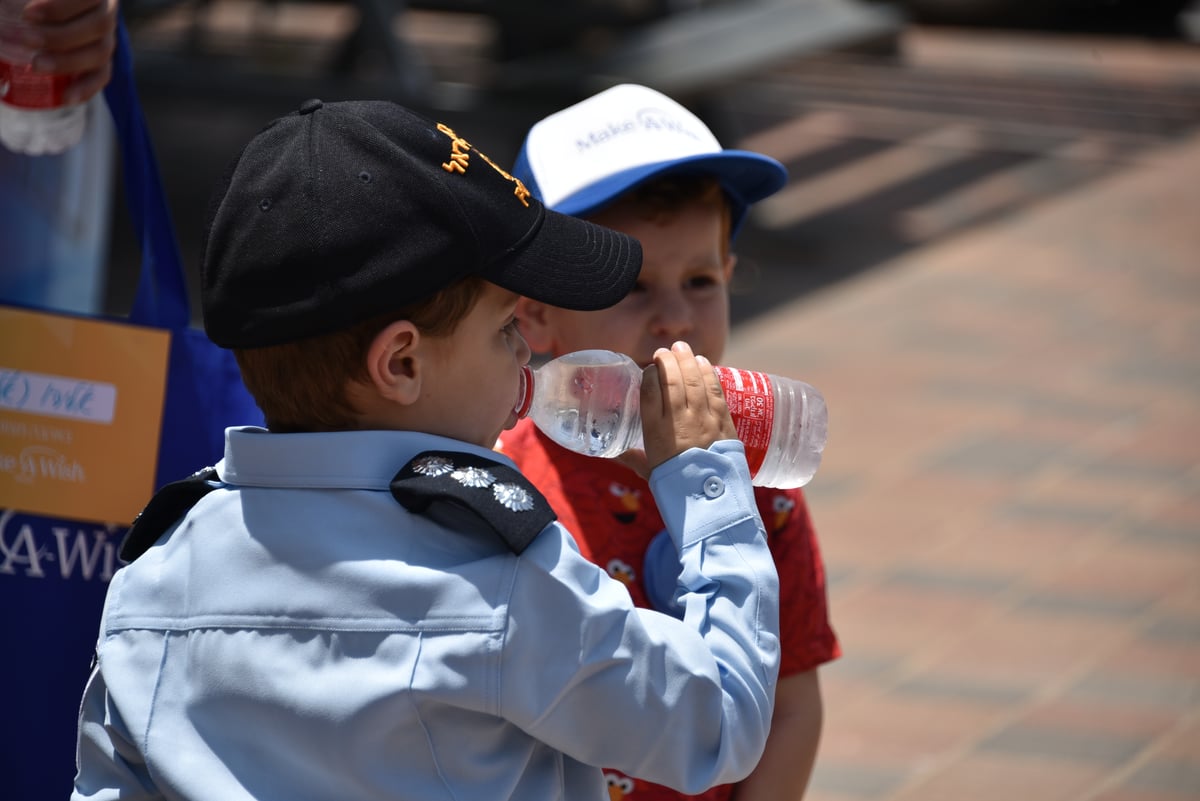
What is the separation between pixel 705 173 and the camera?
2133 millimetres

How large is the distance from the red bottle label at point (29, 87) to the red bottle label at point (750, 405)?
107cm

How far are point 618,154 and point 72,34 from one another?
2.55ft

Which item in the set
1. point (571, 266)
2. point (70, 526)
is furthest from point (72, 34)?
point (571, 266)

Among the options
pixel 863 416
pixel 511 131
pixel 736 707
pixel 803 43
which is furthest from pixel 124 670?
pixel 803 43

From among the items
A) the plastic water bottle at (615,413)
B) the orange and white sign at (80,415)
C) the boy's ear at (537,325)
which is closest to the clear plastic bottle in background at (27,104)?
the orange and white sign at (80,415)

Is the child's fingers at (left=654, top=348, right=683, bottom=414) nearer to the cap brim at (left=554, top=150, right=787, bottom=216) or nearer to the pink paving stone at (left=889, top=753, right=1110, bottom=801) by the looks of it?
the cap brim at (left=554, top=150, right=787, bottom=216)

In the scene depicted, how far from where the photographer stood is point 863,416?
20.0ft

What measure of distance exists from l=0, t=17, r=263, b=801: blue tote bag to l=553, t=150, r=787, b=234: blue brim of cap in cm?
55

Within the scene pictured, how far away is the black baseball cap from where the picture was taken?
4.49 ft

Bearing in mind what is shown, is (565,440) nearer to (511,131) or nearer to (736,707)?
(736,707)

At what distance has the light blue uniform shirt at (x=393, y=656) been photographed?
135 centimetres

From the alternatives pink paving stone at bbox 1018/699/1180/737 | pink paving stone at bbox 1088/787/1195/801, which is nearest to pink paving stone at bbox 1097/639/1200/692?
pink paving stone at bbox 1018/699/1180/737

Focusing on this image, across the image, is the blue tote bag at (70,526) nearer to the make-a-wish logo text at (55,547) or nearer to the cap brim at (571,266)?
the make-a-wish logo text at (55,547)

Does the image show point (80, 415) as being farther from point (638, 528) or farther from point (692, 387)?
point (692, 387)
